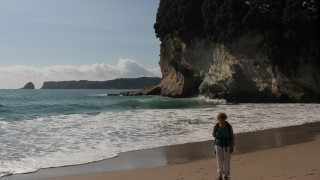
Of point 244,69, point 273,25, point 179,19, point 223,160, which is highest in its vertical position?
point 179,19

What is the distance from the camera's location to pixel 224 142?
27.2 ft

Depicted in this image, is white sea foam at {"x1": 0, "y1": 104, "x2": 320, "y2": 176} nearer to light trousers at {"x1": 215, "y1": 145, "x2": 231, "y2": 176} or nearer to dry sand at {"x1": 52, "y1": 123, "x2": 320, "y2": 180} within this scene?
dry sand at {"x1": 52, "y1": 123, "x2": 320, "y2": 180}

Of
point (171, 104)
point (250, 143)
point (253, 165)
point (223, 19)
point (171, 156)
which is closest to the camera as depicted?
point (253, 165)

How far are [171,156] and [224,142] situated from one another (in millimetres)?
3832

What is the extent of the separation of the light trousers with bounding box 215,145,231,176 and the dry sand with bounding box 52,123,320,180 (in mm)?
292

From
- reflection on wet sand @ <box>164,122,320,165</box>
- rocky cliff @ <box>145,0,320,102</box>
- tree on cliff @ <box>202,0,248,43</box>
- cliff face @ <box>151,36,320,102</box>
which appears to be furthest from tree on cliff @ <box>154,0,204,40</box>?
reflection on wet sand @ <box>164,122,320,165</box>

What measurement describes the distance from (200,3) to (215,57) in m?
8.52

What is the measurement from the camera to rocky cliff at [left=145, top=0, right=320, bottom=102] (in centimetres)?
3853

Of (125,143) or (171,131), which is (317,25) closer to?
(171,131)

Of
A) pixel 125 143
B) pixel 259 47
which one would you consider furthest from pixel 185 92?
pixel 125 143

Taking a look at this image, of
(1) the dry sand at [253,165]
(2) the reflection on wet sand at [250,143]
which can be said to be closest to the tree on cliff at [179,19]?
(2) the reflection on wet sand at [250,143]

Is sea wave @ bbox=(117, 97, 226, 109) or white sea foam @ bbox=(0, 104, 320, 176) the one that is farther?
sea wave @ bbox=(117, 97, 226, 109)

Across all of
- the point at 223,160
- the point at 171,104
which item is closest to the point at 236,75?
the point at 171,104

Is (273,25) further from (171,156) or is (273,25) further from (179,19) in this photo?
(171,156)
